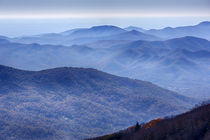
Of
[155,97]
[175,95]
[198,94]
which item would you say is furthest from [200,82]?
[155,97]

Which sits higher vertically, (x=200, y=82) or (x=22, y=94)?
(x=22, y=94)

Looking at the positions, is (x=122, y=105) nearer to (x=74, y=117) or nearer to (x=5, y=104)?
(x=74, y=117)

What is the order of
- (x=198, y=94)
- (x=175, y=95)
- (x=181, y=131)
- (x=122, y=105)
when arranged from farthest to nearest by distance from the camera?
(x=198, y=94)
(x=175, y=95)
(x=122, y=105)
(x=181, y=131)

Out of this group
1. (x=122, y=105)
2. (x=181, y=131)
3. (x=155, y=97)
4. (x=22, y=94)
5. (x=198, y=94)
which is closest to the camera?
(x=181, y=131)

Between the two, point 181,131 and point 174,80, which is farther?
point 174,80

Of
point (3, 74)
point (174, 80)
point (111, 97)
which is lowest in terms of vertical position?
point (174, 80)

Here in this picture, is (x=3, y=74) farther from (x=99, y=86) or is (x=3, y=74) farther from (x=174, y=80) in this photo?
(x=174, y=80)
